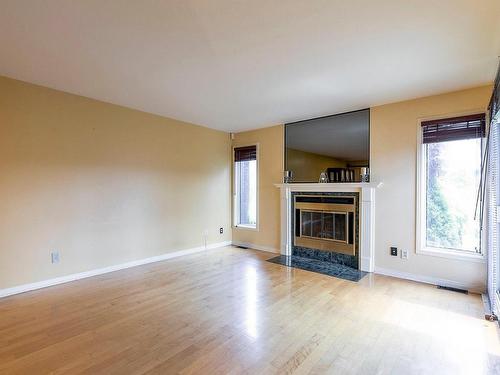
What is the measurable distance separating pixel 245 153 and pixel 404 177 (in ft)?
9.69

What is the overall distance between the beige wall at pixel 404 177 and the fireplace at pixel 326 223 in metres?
0.40

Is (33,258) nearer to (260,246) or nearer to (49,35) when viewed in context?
(49,35)

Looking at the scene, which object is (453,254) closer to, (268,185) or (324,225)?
(324,225)

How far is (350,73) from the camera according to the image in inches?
110

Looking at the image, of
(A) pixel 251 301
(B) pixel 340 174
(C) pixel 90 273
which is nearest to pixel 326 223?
(B) pixel 340 174

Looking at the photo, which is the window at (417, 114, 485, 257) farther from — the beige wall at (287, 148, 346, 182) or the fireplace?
the beige wall at (287, 148, 346, 182)

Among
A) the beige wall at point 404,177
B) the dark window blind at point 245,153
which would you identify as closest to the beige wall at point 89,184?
the dark window blind at point 245,153

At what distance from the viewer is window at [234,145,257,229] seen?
17.7ft

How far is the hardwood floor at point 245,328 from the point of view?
1.82 m

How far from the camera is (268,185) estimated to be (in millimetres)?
5133

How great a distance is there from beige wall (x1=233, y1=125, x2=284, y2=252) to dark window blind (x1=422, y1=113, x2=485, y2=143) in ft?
7.54

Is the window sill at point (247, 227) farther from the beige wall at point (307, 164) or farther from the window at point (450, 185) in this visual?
the window at point (450, 185)

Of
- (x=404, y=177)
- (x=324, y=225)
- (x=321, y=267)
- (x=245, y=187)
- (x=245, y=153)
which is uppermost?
(x=245, y=153)

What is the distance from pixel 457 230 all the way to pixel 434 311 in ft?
4.01
